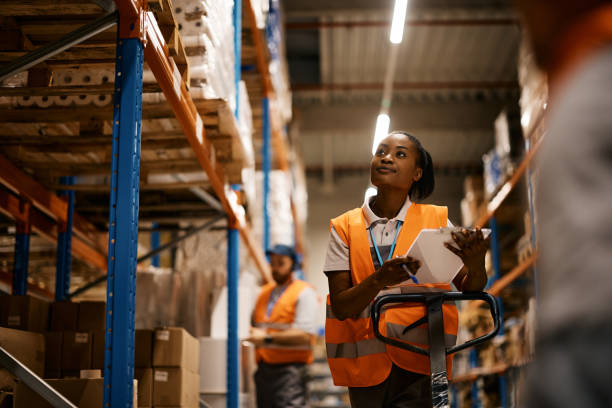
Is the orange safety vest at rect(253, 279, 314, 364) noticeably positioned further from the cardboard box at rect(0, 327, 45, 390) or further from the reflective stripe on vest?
the reflective stripe on vest

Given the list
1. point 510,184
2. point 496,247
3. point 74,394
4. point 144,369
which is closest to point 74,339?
point 144,369

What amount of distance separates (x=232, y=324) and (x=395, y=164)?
3581 millimetres

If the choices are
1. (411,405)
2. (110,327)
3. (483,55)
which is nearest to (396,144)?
(411,405)

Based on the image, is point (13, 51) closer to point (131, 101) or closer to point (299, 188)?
point (131, 101)

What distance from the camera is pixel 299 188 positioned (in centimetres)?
1523

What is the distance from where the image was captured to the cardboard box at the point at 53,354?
4.47 metres

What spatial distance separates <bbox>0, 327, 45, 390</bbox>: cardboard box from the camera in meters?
3.84

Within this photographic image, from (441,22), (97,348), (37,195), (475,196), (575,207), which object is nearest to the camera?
(575,207)

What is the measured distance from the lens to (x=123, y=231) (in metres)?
3.15

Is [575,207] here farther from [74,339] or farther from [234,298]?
[234,298]

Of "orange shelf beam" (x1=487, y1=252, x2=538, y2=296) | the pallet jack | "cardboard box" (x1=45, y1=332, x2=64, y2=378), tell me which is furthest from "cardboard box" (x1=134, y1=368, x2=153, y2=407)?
"orange shelf beam" (x1=487, y1=252, x2=538, y2=296)

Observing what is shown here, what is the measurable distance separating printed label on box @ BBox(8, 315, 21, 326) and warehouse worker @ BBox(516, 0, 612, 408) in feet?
13.1

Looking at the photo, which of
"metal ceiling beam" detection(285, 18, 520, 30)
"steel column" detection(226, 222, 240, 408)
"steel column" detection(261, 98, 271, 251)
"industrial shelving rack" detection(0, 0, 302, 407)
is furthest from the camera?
"metal ceiling beam" detection(285, 18, 520, 30)

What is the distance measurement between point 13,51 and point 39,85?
0.26 metres
